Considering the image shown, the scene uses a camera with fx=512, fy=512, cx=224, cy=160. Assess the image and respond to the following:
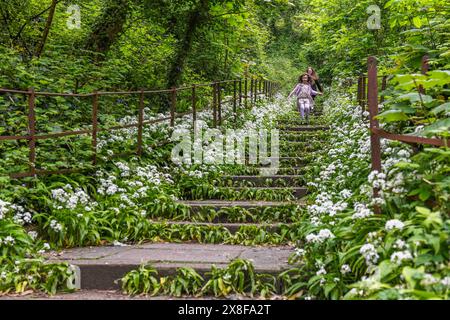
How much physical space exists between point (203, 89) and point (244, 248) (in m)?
8.46

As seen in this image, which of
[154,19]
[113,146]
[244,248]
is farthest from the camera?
[154,19]

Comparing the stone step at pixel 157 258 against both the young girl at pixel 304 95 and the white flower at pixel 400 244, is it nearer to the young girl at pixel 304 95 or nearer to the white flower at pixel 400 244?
the white flower at pixel 400 244

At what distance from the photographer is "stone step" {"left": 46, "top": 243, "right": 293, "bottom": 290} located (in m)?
4.61

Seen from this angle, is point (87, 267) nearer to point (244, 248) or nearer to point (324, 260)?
point (244, 248)

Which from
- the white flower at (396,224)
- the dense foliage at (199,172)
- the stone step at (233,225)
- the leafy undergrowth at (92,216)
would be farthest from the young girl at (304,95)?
the white flower at (396,224)

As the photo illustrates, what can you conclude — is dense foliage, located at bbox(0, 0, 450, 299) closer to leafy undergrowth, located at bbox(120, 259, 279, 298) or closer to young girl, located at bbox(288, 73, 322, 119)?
leafy undergrowth, located at bbox(120, 259, 279, 298)

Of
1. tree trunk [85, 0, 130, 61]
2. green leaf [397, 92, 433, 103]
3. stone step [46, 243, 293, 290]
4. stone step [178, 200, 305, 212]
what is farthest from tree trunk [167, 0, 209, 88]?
green leaf [397, 92, 433, 103]

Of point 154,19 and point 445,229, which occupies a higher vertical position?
point 154,19

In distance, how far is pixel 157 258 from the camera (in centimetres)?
493

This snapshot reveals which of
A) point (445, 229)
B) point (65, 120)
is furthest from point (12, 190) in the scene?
point (445, 229)

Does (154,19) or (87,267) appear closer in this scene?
(87,267)

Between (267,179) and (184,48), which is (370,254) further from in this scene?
(184,48)

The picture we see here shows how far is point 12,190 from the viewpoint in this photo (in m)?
5.54

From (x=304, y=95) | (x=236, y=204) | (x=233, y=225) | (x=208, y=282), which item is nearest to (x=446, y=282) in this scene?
(x=208, y=282)
